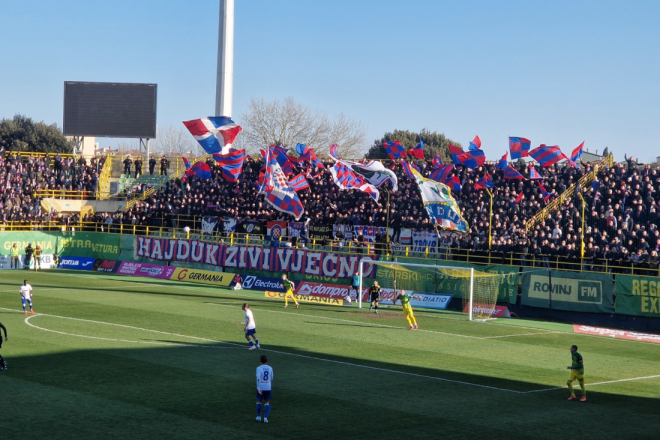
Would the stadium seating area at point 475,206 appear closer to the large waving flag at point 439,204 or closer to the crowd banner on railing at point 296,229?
the crowd banner on railing at point 296,229

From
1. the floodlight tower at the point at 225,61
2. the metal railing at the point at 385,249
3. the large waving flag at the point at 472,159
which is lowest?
the metal railing at the point at 385,249

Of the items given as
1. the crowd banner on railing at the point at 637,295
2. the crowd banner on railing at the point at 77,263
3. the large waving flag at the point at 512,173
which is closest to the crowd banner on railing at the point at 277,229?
the crowd banner on railing at the point at 77,263

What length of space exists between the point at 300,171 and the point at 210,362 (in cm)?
3900

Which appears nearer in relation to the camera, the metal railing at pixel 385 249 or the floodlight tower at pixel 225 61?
the metal railing at pixel 385 249

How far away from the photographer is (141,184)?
70.9 meters

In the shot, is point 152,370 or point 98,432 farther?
point 152,370

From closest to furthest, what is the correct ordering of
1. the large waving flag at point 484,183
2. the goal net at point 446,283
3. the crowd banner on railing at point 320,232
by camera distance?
the goal net at point 446,283
the large waving flag at point 484,183
the crowd banner on railing at point 320,232

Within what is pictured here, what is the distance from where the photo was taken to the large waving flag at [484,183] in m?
51.3

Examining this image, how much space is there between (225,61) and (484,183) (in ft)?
109

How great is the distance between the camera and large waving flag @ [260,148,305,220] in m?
50.2

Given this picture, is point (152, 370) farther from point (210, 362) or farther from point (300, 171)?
point (300, 171)

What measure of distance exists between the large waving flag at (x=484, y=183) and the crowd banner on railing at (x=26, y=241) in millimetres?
33531

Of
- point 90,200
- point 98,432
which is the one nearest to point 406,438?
point 98,432

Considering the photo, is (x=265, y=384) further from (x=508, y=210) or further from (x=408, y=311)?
(x=508, y=210)
